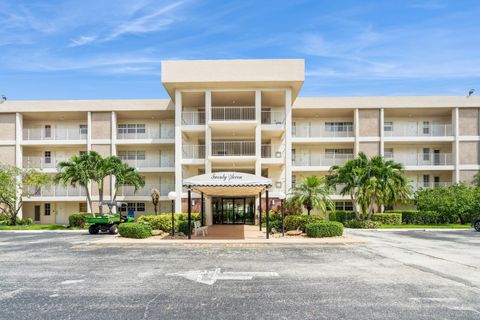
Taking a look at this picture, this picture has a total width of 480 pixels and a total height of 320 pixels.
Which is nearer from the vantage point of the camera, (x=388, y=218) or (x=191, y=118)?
(x=388, y=218)

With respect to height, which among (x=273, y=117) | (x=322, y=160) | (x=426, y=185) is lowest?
(x=426, y=185)

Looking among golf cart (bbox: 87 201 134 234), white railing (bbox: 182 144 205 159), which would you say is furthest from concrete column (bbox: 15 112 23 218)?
white railing (bbox: 182 144 205 159)

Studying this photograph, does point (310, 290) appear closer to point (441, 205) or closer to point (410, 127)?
point (441, 205)

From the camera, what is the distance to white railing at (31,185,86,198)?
33969mm

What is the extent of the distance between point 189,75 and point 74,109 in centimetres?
1282

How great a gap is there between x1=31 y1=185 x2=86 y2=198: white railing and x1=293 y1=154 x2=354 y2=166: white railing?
64.3 feet

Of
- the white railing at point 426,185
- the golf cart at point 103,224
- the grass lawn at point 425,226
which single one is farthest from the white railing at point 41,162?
the white railing at point 426,185

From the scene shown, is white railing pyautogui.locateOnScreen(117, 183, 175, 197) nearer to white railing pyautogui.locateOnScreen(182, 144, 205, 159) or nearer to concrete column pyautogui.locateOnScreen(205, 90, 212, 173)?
white railing pyautogui.locateOnScreen(182, 144, 205, 159)

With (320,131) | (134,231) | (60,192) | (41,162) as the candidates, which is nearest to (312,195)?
(134,231)

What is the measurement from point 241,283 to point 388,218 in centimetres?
2384

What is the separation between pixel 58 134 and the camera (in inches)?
1419

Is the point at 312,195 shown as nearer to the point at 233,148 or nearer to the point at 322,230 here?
the point at 322,230

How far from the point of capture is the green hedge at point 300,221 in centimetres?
2195

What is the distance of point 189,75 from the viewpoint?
2847 cm
